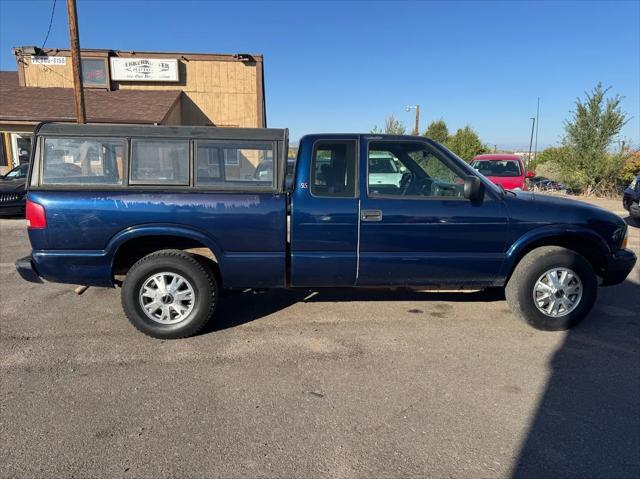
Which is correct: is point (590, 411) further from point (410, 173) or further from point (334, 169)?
point (334, 169)

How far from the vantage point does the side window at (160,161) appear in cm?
379

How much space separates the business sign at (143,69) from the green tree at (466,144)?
19745mm

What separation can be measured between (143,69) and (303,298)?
2207 centimetres

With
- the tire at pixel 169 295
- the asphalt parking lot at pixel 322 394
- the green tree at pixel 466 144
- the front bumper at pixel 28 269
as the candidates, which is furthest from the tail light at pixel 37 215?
the green tree at pixel 466 144

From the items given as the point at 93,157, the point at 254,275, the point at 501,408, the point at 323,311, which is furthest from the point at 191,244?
the point at 501,408

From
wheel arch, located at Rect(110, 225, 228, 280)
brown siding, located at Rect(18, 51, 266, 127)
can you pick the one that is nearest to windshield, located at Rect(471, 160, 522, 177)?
wheel arch, located at Rect(110, 225, 228, 280)

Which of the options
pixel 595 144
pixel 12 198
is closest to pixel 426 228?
pixel 12 198

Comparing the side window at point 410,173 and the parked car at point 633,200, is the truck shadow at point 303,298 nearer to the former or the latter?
the side window at point 410,173

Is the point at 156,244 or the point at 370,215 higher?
the point at 370,215

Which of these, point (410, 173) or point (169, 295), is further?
point (410, 173)

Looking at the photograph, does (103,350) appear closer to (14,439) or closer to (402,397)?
(14,439)

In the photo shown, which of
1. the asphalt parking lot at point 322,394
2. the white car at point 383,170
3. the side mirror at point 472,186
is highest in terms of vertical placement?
the white car at point 383,170

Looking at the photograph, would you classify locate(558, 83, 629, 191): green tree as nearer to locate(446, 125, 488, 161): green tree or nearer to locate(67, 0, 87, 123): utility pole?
locate(446, 125, 488, 161): green tree

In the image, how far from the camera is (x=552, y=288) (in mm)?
4051
